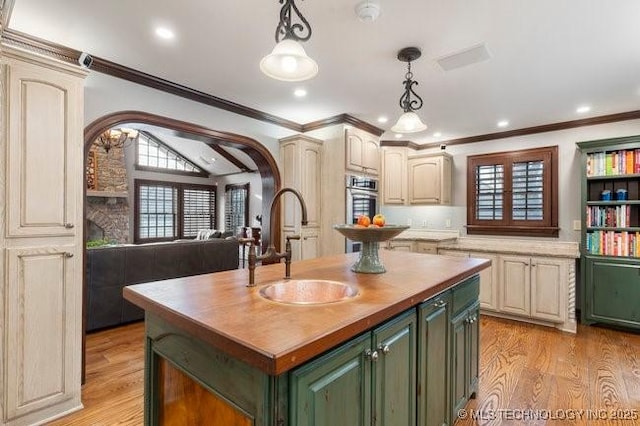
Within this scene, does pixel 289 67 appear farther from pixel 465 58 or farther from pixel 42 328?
pixel 42 328

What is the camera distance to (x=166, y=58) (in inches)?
100

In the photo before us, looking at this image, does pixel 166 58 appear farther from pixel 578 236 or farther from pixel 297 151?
pixel 578 236

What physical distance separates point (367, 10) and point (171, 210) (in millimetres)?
8552

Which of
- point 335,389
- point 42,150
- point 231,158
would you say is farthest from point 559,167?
point 231,158

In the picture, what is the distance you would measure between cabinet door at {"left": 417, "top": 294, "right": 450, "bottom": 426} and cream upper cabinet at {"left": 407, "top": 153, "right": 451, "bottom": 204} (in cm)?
327

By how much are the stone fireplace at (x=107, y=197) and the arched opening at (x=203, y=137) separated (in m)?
5.33

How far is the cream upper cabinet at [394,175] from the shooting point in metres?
4.84

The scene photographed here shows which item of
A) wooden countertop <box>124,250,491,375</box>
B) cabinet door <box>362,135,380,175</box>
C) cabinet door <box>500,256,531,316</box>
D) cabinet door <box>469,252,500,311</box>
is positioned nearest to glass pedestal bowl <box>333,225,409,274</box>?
wooden countertop <box>124,250,491,375</box>

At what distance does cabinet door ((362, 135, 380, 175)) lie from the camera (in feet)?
13.6

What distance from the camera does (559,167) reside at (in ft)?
13.5

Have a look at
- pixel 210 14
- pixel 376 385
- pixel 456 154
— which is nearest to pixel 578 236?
pixel 456 154

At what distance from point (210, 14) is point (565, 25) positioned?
222 cm

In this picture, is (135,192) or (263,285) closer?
(263,285)

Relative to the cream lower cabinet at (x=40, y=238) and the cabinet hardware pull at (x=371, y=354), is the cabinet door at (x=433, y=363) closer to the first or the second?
the cabinet hardware pull at (x=371, y=354)
